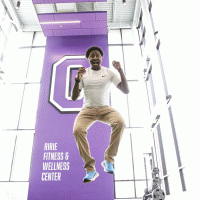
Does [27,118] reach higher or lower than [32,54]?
lower

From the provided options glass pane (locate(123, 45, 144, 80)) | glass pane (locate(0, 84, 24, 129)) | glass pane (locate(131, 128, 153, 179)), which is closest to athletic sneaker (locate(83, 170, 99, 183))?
glass pane (locate(131, 128, 153, 179))

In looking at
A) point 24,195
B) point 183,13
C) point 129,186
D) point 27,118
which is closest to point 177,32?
point 183,13

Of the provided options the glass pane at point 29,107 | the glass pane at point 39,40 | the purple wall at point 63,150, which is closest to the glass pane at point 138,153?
the purple wall at point 63,150

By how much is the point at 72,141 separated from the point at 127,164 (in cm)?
223

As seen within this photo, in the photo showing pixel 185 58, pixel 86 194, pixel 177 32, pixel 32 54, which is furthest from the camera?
pixel 32 54

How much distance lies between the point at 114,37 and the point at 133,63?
69.6 inches

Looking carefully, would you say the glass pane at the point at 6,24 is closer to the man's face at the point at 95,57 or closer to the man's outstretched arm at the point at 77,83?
the man's face at the point at 95,57

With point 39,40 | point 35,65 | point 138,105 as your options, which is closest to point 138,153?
Result: point 138,105

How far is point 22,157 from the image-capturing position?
22.4 feet

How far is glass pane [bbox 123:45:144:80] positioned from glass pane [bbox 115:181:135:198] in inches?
157

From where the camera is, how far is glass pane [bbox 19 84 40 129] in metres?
7.30

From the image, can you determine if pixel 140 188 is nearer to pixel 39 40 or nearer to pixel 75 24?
pixel 75 24

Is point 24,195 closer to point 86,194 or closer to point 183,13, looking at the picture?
point 86,194

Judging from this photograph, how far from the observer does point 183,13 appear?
4.09 meters
